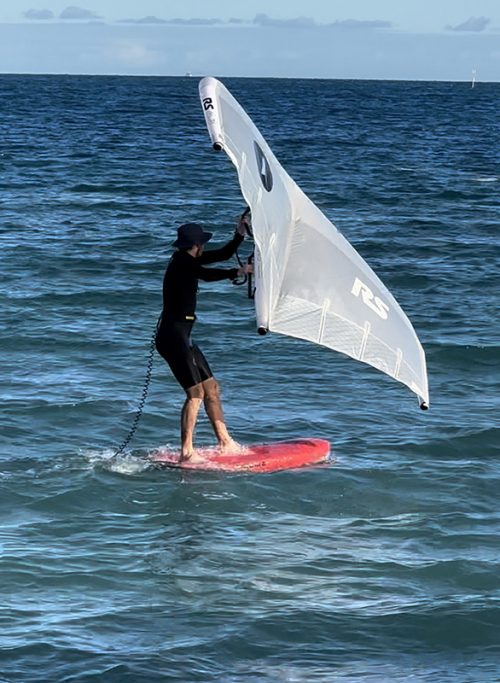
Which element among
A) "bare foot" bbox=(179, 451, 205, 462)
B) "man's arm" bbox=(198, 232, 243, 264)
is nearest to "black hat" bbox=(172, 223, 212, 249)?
"man's arm" bbox=(198, 232, 243, 264)

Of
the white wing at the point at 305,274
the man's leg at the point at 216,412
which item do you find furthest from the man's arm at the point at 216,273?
the man's leg at the point at 216,412

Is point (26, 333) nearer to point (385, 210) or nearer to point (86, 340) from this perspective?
point (86, 340)

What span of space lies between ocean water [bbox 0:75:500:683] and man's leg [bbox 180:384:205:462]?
23cm

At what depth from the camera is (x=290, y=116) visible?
76562 mm

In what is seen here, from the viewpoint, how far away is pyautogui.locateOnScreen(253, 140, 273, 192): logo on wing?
30.7 ft

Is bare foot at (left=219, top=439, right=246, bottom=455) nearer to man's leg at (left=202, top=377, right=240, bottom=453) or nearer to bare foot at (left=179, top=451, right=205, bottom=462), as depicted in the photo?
man's leg at (left=202, top=377, right=240, bottom=453)

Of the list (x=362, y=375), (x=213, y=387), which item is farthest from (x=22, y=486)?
(x=362, y=375)

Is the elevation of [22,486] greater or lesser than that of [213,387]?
lesser

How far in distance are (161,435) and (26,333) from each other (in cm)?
453

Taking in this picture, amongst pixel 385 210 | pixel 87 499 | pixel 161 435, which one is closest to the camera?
pixel 87 499

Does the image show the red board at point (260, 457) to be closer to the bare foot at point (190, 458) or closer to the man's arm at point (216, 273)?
the bare foot at point (190, 458)

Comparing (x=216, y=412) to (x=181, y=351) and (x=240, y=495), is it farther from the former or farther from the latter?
(x=240, y=495)

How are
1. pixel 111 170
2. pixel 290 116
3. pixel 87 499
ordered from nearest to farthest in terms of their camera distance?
pixel 87 499
pixel 111 170
pixel 290 116

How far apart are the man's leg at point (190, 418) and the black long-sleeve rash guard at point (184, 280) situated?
22.6 inches
